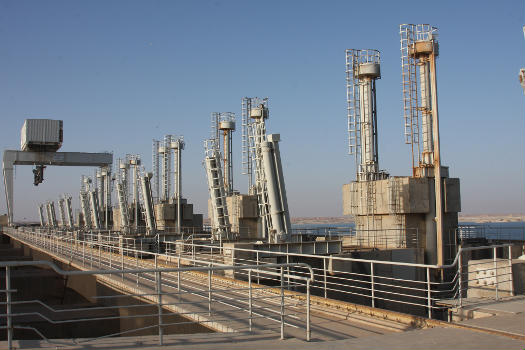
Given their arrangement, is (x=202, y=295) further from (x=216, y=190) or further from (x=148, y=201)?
(x=148, y=201)

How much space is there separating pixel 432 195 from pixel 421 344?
23.3m

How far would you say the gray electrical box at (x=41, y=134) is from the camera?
42688mm

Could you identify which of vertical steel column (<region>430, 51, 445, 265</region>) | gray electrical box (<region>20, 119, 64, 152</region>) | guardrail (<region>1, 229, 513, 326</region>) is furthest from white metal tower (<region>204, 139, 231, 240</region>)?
gray electrical box (<region>20, 119, 64, 152</region>)

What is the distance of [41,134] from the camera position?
4309 centimetres

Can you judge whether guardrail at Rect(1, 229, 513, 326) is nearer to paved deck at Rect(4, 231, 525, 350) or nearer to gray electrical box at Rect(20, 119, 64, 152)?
paved deck at Rect(4, 231, 525, 350)

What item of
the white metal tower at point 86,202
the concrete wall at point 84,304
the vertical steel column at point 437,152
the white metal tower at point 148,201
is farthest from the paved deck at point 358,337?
the white metal tower at point 86,202

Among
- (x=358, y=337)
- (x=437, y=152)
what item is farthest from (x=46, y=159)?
(x=358, y=337)

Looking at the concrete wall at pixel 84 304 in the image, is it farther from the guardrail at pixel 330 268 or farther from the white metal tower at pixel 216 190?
the white metal tower at pixel 216 190

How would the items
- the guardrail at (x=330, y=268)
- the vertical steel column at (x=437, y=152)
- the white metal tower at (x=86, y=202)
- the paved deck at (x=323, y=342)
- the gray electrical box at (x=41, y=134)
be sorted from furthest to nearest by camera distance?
the white metal tower at (x=86, y=202), the gray electrical box at (x=41, y=134), the vertical steel column at (x=437, y=152), the guardrail at (x=330, y=268), the paved deck at (x=323, y=342)

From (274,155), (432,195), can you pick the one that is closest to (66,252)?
(274,155)

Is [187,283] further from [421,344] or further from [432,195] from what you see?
[432,195]

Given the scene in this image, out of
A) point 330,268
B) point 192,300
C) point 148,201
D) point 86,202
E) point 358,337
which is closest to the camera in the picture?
point 358,337

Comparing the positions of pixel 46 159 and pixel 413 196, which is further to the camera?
pixel 46 159

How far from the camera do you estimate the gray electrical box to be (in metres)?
42.7
